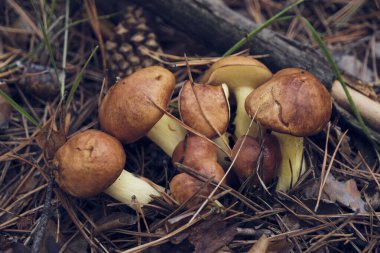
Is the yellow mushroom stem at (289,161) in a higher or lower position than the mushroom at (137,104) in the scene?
lower

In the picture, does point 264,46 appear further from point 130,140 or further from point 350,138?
point 130,140

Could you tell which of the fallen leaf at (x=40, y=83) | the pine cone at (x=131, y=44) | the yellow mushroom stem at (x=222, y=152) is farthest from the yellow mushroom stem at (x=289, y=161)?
the fallen leaf at (x=40, y=83)

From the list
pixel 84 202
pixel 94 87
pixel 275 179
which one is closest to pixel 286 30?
pixel 275 179

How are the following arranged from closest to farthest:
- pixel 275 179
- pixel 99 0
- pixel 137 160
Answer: pixel 275 179 → pixel 137 160 → pixel 99 0

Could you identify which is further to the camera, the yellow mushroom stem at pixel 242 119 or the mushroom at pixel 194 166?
the yellow mushroom stem at pixel 242 119

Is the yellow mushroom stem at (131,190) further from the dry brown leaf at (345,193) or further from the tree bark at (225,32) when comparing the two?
the tree bark at (225,32)

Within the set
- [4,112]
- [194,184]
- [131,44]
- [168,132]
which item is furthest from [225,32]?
[4,112]
